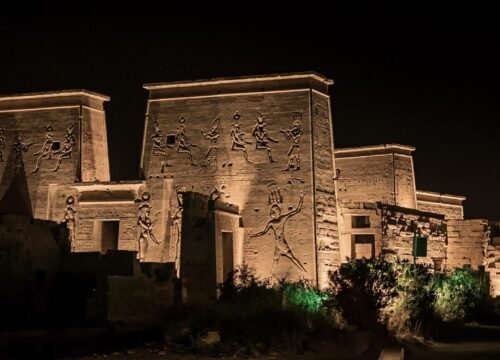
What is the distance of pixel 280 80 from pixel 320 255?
538 centimetres

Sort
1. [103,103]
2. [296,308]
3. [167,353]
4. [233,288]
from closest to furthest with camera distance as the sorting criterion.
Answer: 1. [167,353]
2. [296,308]
3. [233,288]
4. [103,103]

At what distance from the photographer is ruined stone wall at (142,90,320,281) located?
26.0 m

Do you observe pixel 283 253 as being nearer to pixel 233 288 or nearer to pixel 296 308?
pixel 233 288

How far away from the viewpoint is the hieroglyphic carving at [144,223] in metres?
27.4

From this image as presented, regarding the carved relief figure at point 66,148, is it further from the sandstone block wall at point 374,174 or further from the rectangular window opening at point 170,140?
the sandstone block wall at point 374,174

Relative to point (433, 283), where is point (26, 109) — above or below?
above

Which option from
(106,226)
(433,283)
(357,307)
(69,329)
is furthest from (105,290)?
(106,226)

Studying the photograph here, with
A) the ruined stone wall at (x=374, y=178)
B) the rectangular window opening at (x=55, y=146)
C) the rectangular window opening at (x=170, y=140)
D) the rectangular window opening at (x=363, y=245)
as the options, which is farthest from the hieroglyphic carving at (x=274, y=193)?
the ruined stone wall at (x=374, y=178)

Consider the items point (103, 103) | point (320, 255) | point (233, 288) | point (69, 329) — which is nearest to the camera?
point (69, 329)

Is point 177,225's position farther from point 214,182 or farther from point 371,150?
point 371,150

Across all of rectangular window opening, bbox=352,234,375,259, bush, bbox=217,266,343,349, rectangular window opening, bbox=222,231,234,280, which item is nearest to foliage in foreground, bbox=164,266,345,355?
bush, bbox=217,266,343,349

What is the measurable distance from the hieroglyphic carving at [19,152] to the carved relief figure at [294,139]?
9142 mm

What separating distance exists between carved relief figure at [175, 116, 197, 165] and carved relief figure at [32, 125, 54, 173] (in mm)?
4698

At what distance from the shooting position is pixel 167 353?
1400cm
